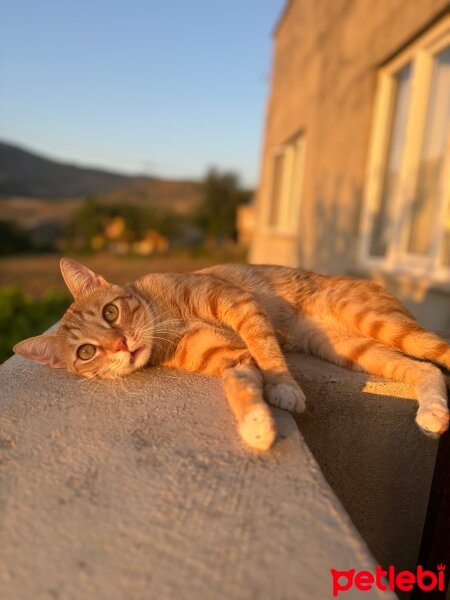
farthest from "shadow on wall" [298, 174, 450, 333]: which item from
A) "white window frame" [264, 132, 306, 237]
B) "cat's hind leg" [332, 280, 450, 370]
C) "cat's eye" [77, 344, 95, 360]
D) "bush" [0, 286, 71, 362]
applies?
"bush" [0, 286, 71, 362]

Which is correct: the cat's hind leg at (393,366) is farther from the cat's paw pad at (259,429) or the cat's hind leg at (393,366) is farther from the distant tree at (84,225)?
the distant tree at (84,225)

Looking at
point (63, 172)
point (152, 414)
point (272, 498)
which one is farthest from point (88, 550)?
point (63, 172)

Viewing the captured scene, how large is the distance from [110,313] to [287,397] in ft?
3.27

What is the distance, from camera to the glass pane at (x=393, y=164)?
4.55 meters

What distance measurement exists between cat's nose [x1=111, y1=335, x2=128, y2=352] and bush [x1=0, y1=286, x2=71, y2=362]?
108 inches

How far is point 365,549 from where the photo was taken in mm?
1025

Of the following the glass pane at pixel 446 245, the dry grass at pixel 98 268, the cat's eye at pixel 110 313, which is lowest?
the dry grass at pixel 98 268

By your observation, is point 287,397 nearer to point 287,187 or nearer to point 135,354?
point 135,354

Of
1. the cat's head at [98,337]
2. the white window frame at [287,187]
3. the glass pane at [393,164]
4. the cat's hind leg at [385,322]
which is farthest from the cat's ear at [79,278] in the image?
the white window frame at [287,187]

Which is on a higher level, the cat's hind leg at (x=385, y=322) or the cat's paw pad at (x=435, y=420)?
the cat's hind leg at (x=385, y=322)

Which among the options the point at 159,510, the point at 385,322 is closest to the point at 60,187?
the point at 385,322

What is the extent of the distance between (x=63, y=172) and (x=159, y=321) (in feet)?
143

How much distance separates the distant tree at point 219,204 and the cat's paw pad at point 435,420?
20004 millimetres

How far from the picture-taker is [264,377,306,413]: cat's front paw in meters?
1.63
